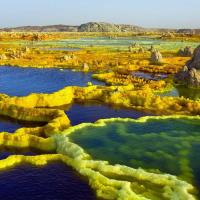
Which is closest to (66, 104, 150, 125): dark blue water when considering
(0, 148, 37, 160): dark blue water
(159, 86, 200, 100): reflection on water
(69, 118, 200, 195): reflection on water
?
(69, 118, 200, 195): reflection on water

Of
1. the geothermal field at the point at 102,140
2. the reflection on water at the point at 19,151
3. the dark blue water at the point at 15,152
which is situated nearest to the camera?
the geothermal field at the point at 102,140

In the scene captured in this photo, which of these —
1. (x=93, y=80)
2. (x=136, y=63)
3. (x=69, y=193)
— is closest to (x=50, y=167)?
(x=69, y=193)

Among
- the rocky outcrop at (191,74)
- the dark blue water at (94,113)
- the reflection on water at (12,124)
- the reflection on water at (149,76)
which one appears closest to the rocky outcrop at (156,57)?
the reflection on water at (149,76)

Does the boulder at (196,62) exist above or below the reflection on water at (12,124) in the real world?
above

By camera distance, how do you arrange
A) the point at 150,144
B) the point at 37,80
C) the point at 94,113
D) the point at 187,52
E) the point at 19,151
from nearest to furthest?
the point at 19,151 < the point at 150,144 < the point at 94,113 < the point at 37,80 < the point at 187,52

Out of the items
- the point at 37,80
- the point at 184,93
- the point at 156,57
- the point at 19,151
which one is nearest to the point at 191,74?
the point at 184,93

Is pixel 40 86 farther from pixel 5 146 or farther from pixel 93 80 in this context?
pixel 5 146

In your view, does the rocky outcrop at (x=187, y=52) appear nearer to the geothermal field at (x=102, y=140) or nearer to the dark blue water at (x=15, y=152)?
the geothermal field at (x=102, y=140)

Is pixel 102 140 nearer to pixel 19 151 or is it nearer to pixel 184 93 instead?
pixel 19 151
